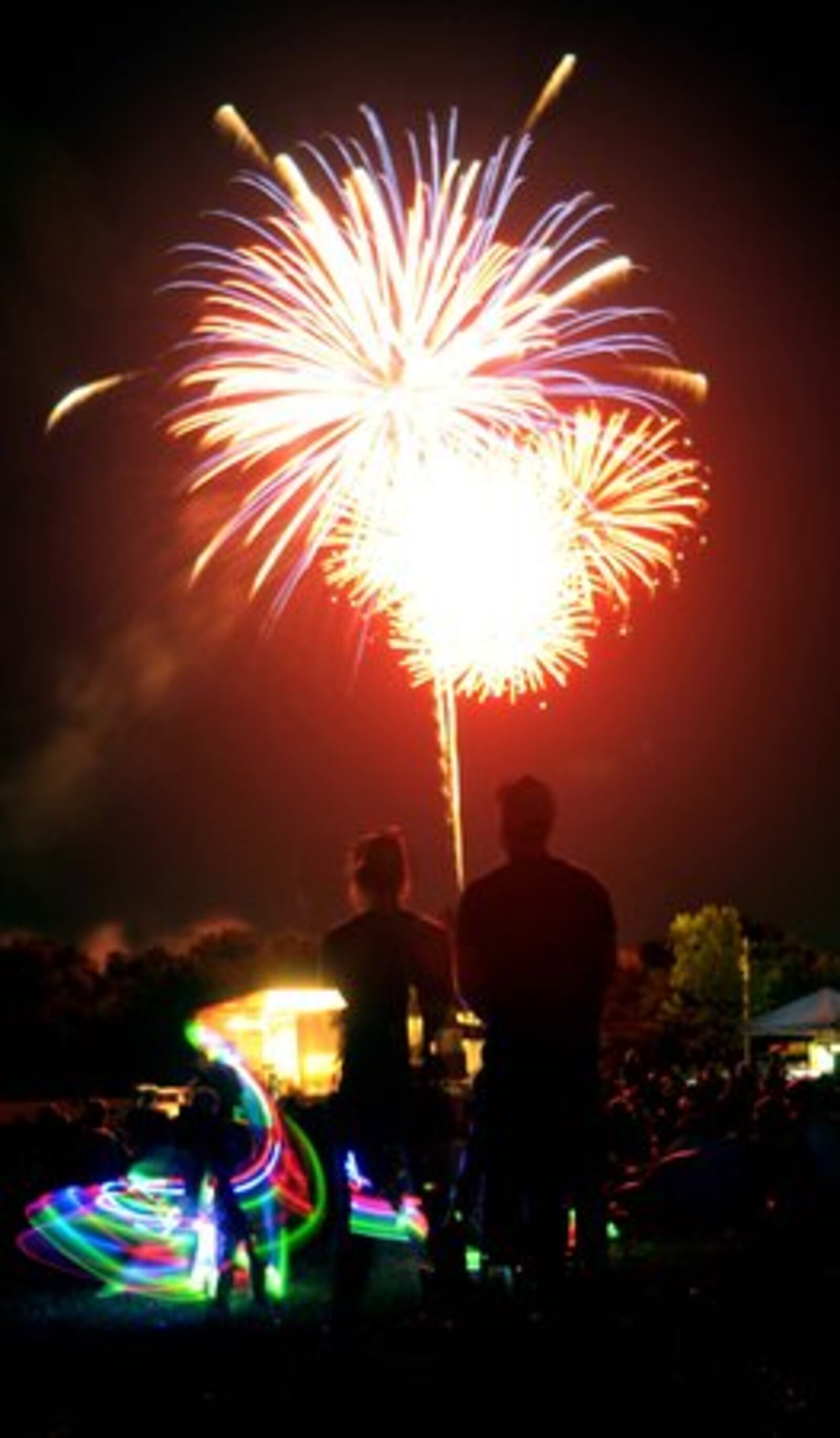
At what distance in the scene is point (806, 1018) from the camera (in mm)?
37812

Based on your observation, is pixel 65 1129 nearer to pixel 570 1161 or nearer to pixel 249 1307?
pixel 249 1307

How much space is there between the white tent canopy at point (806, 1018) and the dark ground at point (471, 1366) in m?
30.4

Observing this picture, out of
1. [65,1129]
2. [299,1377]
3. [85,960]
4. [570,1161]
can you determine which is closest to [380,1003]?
[570,1161]

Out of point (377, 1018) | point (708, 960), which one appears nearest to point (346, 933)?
point (377, 1018)

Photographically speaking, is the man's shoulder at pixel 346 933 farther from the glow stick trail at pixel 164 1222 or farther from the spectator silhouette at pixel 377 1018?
the glow stick trail at pixel 164 1222

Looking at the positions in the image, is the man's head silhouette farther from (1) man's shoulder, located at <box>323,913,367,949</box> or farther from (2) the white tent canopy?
(2) the white tent canopy

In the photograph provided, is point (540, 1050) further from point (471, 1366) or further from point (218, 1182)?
point (218, 1182)

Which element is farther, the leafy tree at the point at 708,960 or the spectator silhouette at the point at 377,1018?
the leafy tree at the point at 708,960

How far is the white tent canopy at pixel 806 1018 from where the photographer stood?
122 ft

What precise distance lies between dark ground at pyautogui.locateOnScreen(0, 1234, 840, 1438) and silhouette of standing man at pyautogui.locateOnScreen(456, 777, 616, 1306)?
0.28 metres

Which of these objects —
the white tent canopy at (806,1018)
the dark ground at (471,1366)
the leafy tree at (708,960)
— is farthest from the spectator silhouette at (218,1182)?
the leafy tree at (708,960)

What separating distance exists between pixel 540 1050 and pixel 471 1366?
106cm

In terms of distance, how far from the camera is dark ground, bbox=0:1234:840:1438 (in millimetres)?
4664

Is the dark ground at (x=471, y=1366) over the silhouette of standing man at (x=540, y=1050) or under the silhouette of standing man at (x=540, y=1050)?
under
